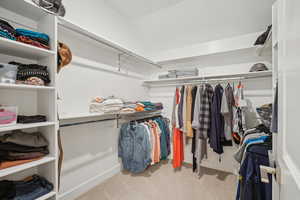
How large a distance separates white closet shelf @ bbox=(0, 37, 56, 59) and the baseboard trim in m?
1.55

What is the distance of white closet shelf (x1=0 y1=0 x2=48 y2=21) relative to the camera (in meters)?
1.05

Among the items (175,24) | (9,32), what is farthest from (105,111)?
(175,24)

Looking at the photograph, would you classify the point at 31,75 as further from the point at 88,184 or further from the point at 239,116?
the point at 239,116

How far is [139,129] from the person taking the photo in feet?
6.88

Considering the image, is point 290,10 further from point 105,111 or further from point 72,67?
point 72,67

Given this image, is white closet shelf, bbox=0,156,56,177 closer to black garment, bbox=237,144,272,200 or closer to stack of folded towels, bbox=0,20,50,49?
stack of folded towels, bbox=0,20,50,49

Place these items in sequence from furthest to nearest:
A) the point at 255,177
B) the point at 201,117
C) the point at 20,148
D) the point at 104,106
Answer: the point at 201,117
the point at 104,106
the point at 20,148
the point at 255,177

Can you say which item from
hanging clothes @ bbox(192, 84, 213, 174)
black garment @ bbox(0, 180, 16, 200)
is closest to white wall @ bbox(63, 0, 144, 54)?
hanging clothes @ bbox(192, 84, 213, 174)

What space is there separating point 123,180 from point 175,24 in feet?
8.99

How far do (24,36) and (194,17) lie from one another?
7.23ft

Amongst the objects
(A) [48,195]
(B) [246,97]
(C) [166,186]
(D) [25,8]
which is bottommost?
(C) [166,186]

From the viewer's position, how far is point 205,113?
6.45ft

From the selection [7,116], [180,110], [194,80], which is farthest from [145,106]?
[7,116]

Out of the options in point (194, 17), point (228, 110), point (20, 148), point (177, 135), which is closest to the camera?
point (20, 148)
